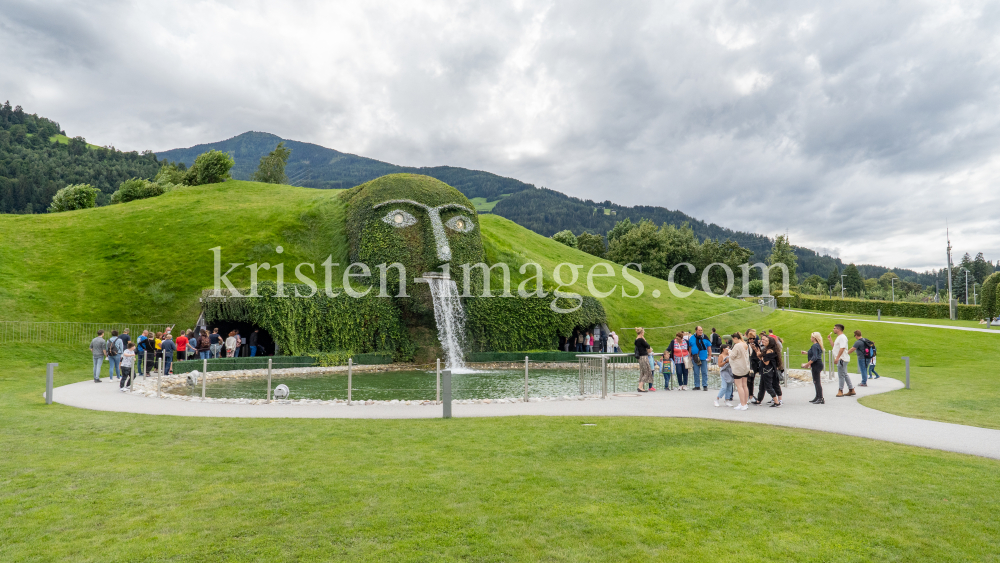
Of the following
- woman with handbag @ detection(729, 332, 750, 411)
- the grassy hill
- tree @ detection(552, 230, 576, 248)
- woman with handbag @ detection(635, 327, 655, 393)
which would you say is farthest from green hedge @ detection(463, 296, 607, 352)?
tree @ detection(552, 230, 576, 248)

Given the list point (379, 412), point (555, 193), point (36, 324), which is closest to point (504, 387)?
point (379, 412)

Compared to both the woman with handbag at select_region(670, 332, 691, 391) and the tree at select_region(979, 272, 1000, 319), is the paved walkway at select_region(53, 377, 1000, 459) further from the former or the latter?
the tree at select_region(979, 272, 1000, 319)

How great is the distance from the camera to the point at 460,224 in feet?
112

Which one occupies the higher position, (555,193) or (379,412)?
(555,193)

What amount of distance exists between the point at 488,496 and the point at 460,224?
2898 centimetres

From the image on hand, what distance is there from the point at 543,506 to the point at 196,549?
327 centimetres

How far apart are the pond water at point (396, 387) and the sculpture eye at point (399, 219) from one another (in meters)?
10.8

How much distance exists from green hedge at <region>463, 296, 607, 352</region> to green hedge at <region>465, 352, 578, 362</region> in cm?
154

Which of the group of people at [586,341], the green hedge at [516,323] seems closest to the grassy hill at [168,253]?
the group of people at [586,341]

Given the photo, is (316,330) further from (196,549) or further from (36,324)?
(196,549)

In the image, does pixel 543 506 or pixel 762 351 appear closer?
pixel 543 506

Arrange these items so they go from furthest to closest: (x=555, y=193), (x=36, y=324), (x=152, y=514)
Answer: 1. (x=555, y=193)
2. (x=36, y=324)
3. (x=152, y=514)

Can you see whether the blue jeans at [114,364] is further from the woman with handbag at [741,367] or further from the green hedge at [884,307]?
the green hedge at [884,307]

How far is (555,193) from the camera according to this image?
19075cm
